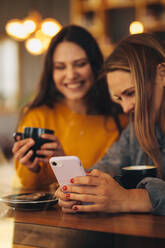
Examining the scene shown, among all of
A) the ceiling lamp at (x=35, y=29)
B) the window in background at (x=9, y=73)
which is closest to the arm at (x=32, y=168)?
the ceiling lamp at (x=35, y=29)

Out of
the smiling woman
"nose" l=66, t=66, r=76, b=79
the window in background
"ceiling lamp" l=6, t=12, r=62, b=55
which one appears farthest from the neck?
the window in background

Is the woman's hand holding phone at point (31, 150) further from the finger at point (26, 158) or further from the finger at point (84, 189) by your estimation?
the finger at point (84, 189)

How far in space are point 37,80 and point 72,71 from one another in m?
2.66

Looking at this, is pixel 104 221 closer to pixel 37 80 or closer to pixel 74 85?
pixel 74 85

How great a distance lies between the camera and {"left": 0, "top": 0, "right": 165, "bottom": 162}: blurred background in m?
3.49

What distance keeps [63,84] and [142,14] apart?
2851 millimetres

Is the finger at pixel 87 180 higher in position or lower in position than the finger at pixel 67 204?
higher

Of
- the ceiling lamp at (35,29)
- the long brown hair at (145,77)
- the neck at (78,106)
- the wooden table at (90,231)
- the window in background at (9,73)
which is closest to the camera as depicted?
the wooden table at (90,231)

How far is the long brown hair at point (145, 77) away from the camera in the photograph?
0.99 meters

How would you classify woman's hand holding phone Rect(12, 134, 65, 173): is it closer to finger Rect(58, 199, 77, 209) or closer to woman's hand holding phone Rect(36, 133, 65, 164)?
woman's hand holding phone Rect(36, 133, 65, 164)

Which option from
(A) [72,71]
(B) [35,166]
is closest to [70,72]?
(A) [72,71]

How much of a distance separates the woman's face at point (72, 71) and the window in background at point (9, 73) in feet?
13.7

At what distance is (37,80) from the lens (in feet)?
13.4

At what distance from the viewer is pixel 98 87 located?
5.08 feet
